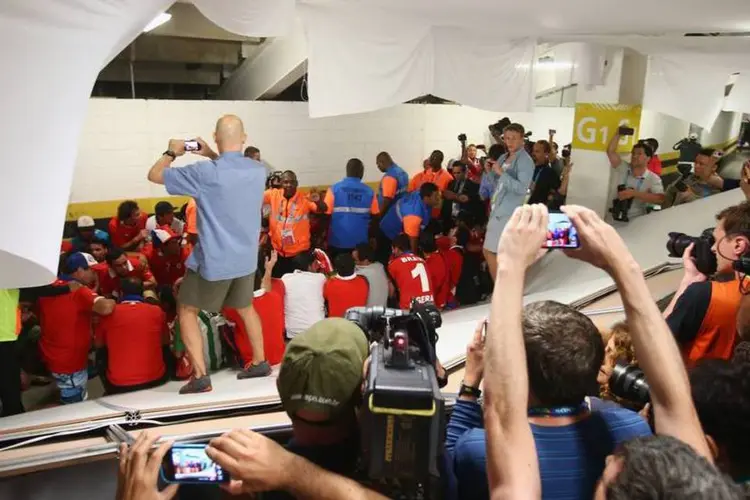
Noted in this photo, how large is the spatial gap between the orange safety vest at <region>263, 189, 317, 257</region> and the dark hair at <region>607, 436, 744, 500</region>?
4.08 metres

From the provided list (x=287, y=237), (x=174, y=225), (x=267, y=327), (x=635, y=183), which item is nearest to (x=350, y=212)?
(x=287, y=237)

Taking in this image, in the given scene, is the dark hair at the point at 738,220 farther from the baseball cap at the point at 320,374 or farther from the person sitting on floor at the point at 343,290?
the person sitting on floor at the point at 343,290

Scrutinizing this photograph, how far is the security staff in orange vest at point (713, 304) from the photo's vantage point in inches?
85.4

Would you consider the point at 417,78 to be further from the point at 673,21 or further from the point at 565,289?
the point at 565,289

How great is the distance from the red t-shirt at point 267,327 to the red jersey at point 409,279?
887mm

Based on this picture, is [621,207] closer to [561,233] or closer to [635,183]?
[635,183]

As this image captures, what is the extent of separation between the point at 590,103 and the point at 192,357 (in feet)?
15.6

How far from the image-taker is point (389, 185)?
588 centimetres

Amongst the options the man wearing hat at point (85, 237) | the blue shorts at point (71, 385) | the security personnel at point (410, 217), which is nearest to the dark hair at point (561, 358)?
the blue shorts at point (71, 385)

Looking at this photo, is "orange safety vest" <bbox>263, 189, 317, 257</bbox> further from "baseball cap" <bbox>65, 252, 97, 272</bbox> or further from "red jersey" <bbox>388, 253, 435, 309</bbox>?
"baseball cap" <bbox>65, 252, 97, 272</bbox>

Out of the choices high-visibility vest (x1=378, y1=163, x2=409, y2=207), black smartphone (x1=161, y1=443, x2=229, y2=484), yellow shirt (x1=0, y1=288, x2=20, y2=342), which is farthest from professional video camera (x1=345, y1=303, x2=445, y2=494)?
high-visibility vest (x1=378, y1=163, x2=409, y2=207)

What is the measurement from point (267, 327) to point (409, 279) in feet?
3.45

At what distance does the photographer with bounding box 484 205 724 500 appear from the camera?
91 centimetres

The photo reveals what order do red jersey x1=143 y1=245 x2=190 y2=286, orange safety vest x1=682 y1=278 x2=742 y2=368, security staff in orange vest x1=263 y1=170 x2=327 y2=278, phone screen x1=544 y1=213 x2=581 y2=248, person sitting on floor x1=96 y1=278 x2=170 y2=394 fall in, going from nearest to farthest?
phone screen x1=544 y1=213 x2=581 y2=248 → orange safety vest x1=682 y1=278 x2=742 y2=368 → person sitting on floor x1=96 y1=278 x2=170 y2=394 → red jersey x1=143 y1=245 x2=190 y2=286 → security staff in orange vest x1=263 y1=170 x2=327 y2=278
